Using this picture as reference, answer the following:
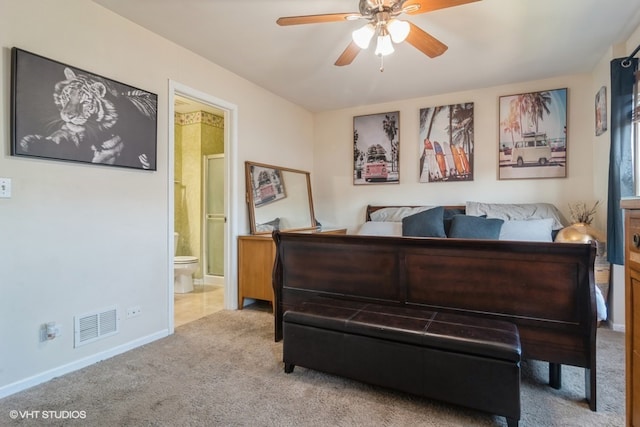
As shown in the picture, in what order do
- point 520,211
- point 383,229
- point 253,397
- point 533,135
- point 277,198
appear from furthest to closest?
point 277,198, point 383,229, point 533,135, point 520,211, point 253,397

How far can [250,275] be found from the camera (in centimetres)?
355

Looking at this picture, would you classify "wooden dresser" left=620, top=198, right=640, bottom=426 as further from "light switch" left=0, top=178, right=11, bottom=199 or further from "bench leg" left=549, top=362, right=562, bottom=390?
"light switch" left=0, top=178, right=11, bottom=199

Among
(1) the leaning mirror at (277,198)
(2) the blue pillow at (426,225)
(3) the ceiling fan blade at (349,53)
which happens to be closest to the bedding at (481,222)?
(2) the blue pillow at (426,225)

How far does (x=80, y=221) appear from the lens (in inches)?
Answer: 90.5

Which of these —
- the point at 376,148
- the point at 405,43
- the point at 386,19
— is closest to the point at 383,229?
the point at 376,148

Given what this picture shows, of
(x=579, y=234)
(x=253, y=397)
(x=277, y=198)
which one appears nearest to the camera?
(x=253, y=397)

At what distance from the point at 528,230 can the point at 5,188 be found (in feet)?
13.5

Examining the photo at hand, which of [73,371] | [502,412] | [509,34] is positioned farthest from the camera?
[509,34]

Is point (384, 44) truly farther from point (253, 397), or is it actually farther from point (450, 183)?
point (450, 183)

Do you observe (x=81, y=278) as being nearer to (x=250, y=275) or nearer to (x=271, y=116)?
(x=250, y=275)

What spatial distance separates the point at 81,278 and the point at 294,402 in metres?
1.68

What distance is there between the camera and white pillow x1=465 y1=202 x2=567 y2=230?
353 cm

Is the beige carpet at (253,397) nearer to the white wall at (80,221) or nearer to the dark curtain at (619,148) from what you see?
the white wall at (80,221)

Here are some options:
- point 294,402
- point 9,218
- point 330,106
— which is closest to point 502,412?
point 294,402
